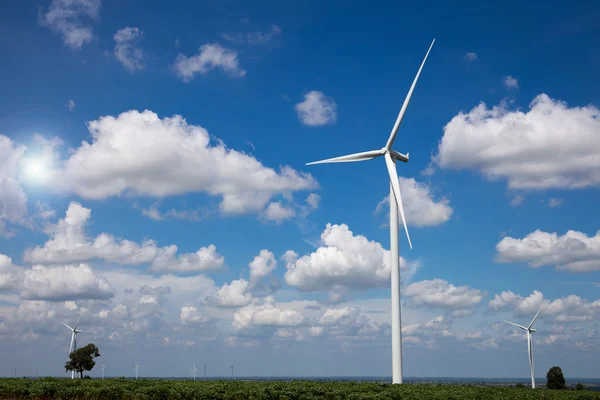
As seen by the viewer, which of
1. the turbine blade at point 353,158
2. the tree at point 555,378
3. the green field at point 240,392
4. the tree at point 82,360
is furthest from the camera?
the tree at point 555,378

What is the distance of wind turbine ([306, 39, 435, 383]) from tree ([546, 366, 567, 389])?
403 feet

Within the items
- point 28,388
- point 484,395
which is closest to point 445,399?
point 484,395

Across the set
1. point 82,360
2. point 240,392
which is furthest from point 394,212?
point 82,360

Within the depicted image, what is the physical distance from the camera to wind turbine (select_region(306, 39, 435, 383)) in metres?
65.8

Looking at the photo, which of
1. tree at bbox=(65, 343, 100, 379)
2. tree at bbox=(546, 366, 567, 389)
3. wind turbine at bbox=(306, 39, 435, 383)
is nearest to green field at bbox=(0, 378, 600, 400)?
wind turbine at bbox=(306, 39, 435, 383)

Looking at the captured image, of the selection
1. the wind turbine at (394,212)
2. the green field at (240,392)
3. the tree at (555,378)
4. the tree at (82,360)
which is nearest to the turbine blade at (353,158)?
the wind turbine at (394,212)

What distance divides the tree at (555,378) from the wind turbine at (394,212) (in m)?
123

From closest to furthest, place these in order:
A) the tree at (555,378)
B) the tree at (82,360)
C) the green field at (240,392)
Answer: the green field at (240,392), the tree at (82,360), the tree at (555,378)

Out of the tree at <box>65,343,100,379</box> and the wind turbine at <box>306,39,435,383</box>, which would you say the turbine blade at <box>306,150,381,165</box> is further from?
the tree at <box>65,343,100,379</box>

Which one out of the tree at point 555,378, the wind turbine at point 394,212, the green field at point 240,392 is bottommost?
the tree at point 555,378

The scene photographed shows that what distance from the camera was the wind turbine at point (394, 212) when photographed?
65750 millimetres

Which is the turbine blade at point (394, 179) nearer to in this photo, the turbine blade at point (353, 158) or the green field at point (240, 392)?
the turbine blade at point (353, 158)

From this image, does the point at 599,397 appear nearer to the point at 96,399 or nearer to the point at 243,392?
the point at 243,392

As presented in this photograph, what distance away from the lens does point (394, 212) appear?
71.7 m
